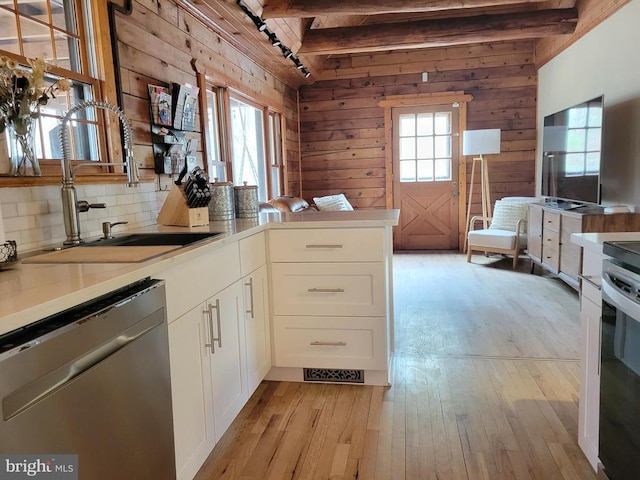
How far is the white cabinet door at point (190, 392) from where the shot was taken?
1.49 meters

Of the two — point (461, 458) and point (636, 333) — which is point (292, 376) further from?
point (636, 333)

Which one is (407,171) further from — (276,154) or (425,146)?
(276,154)

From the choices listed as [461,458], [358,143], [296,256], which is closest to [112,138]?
[296,256]

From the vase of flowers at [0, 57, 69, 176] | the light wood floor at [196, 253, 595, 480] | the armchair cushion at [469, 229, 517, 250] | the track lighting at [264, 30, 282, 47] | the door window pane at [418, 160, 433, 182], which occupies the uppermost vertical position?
the track lighting at [264, 30, 282, 47]

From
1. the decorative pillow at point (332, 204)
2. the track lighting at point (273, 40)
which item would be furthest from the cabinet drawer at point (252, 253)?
the decorative pillow at point (332, 204)

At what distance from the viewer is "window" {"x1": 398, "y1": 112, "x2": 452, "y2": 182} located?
21.0 feet

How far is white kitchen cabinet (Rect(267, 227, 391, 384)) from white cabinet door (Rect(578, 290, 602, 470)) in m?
0.93

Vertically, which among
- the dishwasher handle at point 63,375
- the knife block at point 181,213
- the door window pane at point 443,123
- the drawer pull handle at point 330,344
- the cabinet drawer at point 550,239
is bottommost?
the drawer pull handle at point 330,344

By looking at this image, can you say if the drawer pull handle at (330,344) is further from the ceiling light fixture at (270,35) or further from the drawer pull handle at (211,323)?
the ceiling light fixture at (270,35)

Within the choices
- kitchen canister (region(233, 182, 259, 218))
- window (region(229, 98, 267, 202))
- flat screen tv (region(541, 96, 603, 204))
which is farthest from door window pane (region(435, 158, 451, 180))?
kitchen canister (region(233, 182, 259, 218))

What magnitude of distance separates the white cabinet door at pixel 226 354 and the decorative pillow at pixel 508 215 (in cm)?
430

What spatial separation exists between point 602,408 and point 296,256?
1.45 meters

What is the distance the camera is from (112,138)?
7.50 ft

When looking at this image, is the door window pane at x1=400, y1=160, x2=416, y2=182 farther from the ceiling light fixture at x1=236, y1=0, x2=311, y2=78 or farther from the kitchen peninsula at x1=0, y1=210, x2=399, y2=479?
the kitchen peninsula at x1=0, y1=210, x2=399, y2=479
